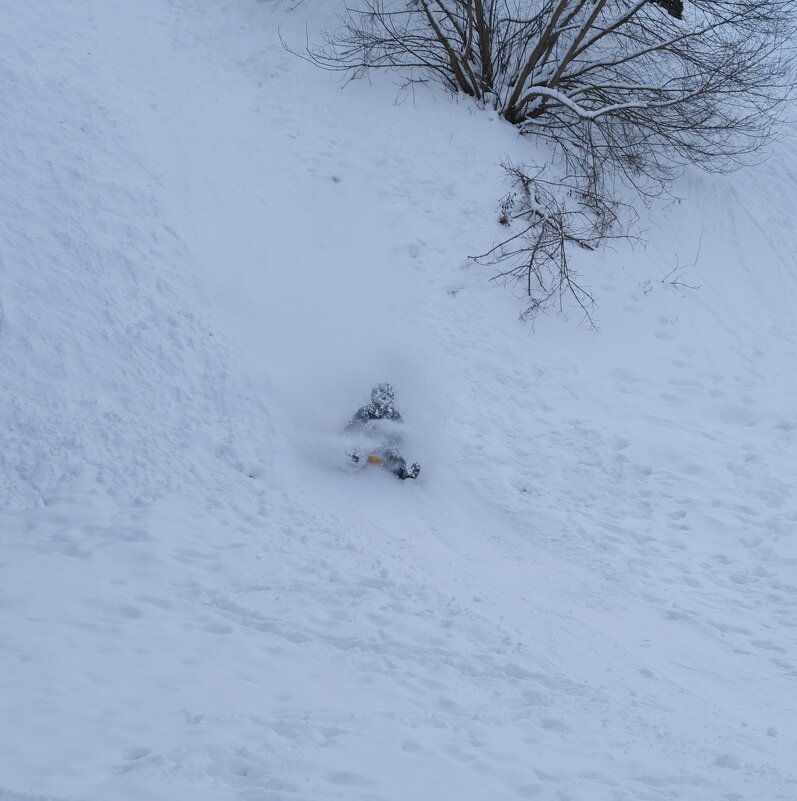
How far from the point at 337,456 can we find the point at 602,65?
6.25 meters

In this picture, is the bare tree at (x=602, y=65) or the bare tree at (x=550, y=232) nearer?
the bare tree at (x=550, y=232)

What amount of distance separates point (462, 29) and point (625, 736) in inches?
335

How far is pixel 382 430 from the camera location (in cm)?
681

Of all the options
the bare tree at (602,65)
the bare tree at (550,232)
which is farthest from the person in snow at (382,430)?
the bare tree at (602,65)

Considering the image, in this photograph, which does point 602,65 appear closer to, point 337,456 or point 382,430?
point 382,430

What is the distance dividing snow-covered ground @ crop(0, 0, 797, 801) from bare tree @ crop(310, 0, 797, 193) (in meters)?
0.49

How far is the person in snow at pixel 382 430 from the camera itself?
6.63 metres

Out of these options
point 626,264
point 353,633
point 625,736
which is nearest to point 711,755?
point 625,736

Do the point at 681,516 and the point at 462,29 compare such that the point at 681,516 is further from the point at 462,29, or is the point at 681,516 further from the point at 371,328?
the point at 462,29

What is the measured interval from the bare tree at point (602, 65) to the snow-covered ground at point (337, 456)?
489 mm

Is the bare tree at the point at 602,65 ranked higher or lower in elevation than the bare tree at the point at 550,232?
higher

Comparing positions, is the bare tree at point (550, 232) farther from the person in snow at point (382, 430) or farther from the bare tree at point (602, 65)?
the person in snow at point (382, 430)

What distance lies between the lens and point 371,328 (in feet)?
25.8

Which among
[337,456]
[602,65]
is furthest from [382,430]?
[602,65]
